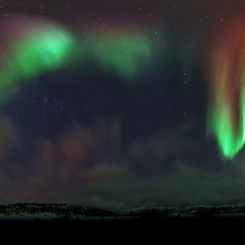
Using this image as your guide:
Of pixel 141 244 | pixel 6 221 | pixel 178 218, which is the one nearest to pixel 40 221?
pixel 6 221

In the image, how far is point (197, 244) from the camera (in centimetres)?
4853

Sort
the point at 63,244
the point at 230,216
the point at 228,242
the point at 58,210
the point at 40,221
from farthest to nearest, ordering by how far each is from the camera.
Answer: the point at 58,210 → the point at 40,221 → the point at 230,216 → the point at 63,244 → the point at 228,242

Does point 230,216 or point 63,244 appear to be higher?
point 230,216

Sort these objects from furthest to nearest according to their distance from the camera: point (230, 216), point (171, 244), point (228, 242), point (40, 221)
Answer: point (40, 221), point (230, 216), point (171, 244), point (228, 242)

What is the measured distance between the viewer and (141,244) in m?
51.3

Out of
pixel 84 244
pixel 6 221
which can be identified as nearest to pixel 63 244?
pixel 84 244

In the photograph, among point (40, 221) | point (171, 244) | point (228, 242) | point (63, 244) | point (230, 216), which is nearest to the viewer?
point (228, 242)

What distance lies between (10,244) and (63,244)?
601 centimetres

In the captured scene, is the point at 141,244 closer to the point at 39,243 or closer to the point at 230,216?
the point at 39,243

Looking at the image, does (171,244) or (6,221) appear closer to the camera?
(171,244)

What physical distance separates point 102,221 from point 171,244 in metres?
67.0

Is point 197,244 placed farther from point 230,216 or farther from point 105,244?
point 230,216

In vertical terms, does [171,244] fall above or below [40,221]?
below

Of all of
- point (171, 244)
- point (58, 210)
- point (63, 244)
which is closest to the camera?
point (171, 244)
